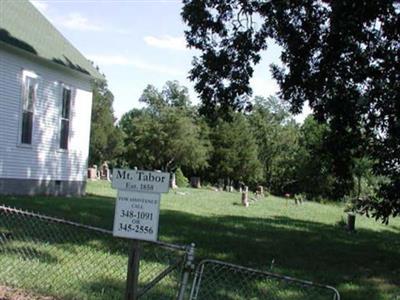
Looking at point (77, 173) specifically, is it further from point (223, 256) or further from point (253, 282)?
→ point (253, 282)

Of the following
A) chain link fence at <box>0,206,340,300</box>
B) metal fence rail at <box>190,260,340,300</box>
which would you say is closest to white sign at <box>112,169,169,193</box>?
chain link fence at <box>0,206,340,300</box>

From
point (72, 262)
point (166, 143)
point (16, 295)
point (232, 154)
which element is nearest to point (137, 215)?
point (16, 295)

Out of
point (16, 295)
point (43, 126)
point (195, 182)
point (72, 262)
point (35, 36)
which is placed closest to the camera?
point (16, 295)

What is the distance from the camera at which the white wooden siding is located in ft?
62.0

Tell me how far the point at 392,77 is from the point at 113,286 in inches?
279

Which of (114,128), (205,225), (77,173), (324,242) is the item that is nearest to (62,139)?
(77,173)

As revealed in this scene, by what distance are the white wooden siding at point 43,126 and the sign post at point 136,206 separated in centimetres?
1420

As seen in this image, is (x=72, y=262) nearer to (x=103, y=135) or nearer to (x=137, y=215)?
(x=137, y=215)

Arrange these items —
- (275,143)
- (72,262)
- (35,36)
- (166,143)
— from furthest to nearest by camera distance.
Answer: (275,143) < (166,143) < (35,36) < (72,262)

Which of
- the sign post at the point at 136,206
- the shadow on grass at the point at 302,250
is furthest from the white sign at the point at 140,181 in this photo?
the shadow on grass at the point at 302,250

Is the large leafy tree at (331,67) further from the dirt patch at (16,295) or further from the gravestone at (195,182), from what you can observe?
the gravestone at (195,182)

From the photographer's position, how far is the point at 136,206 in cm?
548

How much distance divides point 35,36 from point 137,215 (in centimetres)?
1677

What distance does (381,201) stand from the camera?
11.4 m
